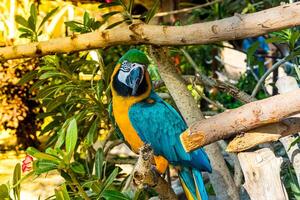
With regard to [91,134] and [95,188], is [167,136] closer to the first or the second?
[95,188]

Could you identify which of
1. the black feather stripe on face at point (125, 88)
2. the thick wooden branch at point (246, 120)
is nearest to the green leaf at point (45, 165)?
the black feather stripe on face at point (125, 88)

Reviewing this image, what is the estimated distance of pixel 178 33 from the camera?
1.21 m

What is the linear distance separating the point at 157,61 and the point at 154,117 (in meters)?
0.24

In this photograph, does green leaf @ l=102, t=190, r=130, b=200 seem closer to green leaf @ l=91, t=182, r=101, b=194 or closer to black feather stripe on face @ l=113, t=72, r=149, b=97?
green leaf @ l=91, t=182, r=101, b=194

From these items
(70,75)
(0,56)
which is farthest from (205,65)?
(0,56)

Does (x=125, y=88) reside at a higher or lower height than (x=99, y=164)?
higher

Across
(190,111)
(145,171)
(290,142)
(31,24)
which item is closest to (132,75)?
(145,171)

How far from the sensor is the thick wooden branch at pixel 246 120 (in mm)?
971

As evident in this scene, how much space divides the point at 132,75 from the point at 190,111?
366mm

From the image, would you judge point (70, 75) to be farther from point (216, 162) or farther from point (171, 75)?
point (216, 162)

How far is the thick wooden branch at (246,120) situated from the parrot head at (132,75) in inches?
10.7

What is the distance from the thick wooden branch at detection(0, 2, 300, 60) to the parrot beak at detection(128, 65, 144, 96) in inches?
3.3

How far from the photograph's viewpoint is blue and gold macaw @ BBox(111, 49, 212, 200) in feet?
4.27

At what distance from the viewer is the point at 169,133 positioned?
133cm
